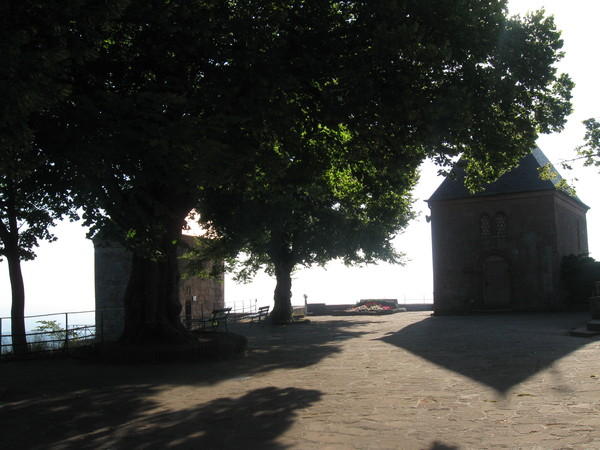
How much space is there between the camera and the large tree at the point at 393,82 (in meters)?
11.0

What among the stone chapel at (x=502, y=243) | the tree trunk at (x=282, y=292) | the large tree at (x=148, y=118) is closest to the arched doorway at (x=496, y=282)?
the stone chapel at (x=502, y=243)

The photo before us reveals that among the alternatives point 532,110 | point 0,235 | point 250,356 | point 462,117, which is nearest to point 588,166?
point 532,110

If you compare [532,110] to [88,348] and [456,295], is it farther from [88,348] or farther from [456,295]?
[456,295]

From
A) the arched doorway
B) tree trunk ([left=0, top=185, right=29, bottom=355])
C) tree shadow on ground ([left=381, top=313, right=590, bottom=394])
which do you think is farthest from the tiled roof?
tree trunk ([left=0, top=185, right=29, bottom=355])

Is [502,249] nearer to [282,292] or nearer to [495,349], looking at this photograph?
[282,292]

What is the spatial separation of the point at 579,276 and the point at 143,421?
28.6 meters

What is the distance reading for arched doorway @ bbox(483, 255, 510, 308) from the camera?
104ft

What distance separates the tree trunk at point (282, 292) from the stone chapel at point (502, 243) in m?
8.89

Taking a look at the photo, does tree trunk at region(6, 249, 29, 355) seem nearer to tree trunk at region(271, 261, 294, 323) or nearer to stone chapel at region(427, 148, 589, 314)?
tree trunk at region(271, 261, 294, 323)

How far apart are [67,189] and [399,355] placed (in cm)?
826

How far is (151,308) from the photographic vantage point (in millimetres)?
13969

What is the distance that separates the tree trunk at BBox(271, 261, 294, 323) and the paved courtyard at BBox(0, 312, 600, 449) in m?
16.8

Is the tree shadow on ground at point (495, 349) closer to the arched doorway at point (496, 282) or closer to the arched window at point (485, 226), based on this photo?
the arched doorway at point (496, 282)

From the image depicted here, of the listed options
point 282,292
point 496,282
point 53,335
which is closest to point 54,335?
point 53,335
